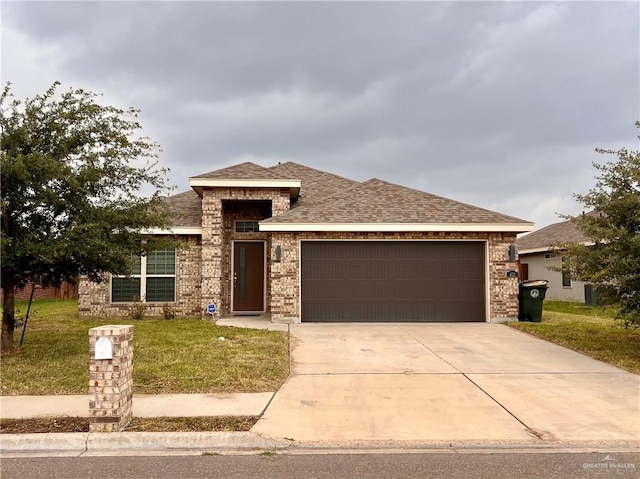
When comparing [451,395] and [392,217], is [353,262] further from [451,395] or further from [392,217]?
[451,395]

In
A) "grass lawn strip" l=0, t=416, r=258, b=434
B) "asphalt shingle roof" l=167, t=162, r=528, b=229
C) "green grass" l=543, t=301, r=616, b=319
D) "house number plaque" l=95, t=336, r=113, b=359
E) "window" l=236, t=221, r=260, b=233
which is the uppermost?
"asphalt shingle roof" l=167, t=162, r=528, b=229

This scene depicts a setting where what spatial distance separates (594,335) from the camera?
11984 millimetres

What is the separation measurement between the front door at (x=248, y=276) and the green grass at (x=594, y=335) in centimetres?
756

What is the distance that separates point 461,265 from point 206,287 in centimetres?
740

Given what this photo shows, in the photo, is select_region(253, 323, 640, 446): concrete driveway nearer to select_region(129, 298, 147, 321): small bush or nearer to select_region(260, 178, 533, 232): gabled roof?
select_region(260, 178, 533, 232): gabled roof

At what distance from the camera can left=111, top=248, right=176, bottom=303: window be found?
15.3 m

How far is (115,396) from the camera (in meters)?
5.33

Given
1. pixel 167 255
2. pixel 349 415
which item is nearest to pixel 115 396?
pixel 349 415

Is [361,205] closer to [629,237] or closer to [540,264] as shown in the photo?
[629,237]

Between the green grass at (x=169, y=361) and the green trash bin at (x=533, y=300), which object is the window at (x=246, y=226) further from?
the green trash bin at (x=533, y=300)

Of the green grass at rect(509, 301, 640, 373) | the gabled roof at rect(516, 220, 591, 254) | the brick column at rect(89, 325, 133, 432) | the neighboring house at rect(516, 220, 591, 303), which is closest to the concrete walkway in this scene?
the brick column at rect(89, 325, 133, 432)

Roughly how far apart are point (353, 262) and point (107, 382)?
9.58m

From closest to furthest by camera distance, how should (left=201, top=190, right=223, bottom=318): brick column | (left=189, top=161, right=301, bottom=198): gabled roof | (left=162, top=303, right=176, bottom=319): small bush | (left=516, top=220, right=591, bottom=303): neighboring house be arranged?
(left=189, top=161, right=301, bottom=198): gabled roof → (left=201, top=190, right=223, bottom=318): brick column → (left=162, top=303, right=176, bottom=319): small bush → (left=516, top=220, right=591, bottom=303): neighboring house

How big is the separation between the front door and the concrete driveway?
5291mm
